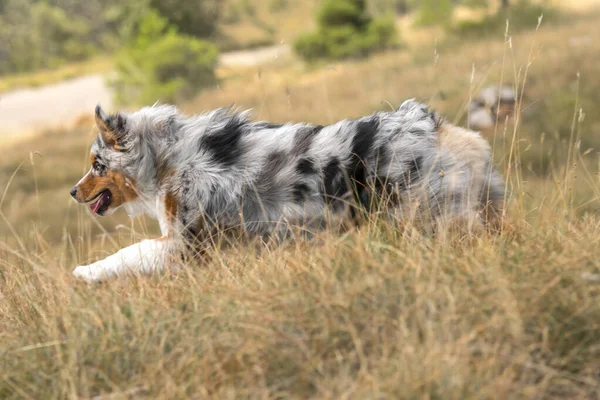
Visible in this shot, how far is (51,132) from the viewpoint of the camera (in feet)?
80.7

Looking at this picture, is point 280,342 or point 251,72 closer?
point 280,342

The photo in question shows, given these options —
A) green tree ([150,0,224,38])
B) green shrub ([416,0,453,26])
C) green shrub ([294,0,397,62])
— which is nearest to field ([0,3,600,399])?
green shrub ([294,0,397,62])

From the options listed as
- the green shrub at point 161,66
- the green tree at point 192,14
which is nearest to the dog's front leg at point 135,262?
the green shrub at point 161,66

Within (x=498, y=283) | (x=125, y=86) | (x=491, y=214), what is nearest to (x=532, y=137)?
(x=491, y=214)

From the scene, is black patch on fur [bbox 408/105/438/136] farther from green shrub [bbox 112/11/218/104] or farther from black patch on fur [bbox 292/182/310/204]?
green shrub [bbox 112/11/218/104]

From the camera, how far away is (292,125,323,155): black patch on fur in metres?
4.51

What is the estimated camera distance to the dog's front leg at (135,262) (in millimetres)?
4320

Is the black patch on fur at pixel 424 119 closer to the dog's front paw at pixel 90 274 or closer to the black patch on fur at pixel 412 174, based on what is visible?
the black patch on fur at pixel 412 174

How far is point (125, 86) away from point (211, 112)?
814 inches

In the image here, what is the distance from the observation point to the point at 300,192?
175 inches

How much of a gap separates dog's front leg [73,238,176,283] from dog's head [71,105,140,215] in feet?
1.54

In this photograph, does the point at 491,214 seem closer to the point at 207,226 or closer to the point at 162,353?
the point at 207,226

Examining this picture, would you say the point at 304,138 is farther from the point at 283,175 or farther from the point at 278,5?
the point at 278,5

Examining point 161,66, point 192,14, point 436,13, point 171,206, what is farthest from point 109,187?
point 436,13
